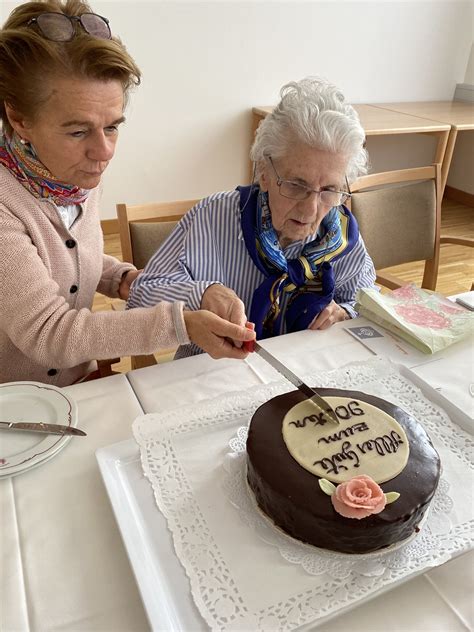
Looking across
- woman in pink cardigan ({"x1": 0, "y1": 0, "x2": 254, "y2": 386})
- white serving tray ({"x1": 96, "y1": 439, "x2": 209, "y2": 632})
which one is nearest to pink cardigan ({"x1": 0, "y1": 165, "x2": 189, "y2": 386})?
woman in pink cardigan ({"x1": 0, "y1": 0, "x2": 254, "y2": 386})

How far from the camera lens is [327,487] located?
2.19 feet

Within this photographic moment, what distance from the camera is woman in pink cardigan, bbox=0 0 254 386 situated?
895mm

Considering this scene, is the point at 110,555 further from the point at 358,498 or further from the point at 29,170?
the point at 29,170

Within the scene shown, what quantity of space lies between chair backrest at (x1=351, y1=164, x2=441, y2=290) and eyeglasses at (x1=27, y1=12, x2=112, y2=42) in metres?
1.19

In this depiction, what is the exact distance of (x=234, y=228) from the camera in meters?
1.37

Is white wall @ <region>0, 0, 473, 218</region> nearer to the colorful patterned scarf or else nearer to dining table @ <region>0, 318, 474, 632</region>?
the colorful patterned scarf

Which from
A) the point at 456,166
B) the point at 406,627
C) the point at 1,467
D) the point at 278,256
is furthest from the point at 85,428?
the point at 456,166

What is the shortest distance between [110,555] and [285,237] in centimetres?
94

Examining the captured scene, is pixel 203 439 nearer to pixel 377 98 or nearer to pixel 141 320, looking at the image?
pixel 141 320

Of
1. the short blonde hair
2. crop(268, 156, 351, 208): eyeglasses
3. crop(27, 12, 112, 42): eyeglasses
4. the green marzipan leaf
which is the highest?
crop(27, 12, 112, 42): eyeglasses

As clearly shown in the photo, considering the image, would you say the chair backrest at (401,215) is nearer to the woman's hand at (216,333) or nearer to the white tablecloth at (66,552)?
the woman's hand at (216,333)

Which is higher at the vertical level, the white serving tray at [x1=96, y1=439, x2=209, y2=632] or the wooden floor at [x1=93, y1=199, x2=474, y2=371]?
the white serving tray at [x1=96, y1=439, x2=209, y2=632]

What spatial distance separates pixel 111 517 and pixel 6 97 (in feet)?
2.62

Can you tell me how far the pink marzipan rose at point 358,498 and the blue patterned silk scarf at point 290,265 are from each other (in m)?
0.66
